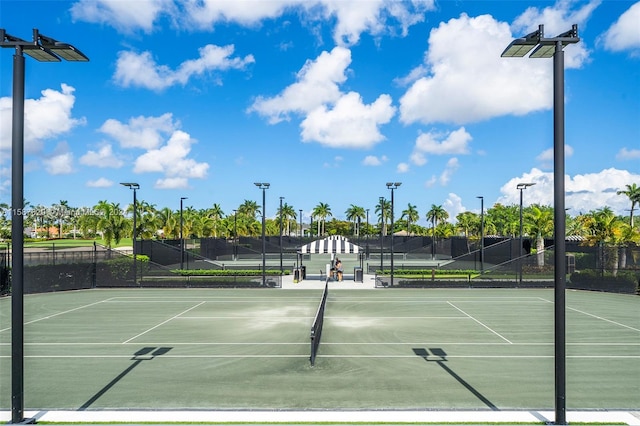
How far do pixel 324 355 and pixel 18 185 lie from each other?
9877mm

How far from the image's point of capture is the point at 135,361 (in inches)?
555

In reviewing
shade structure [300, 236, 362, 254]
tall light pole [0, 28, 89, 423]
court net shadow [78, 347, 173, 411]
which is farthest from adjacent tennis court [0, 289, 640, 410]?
shade structure [300, 236, 362, 254]

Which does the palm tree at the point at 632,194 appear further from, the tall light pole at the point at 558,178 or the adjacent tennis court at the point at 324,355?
the tall light pole at the point at 558,178

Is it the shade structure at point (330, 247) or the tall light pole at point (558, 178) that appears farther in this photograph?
the shade structure at point (330, 247)

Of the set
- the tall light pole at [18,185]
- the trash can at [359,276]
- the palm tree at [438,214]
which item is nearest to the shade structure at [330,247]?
the trash can at [359,276]

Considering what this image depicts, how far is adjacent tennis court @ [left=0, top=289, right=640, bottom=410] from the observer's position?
1095 centimetres

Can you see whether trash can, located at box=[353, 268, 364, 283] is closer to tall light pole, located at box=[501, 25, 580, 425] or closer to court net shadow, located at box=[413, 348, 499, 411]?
court net shadow, located at box=[413, 348, 499, 411]

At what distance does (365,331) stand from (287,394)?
7512 mm

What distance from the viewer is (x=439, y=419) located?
9.41 m

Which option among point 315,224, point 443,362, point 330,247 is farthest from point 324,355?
point 315,224

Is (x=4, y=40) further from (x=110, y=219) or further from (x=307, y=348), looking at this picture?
(x=110, y=219)

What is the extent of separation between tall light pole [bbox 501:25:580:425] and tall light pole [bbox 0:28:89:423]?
9357 millimetres

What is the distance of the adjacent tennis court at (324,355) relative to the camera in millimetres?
10945

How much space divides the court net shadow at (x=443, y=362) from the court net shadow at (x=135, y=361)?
874cm
